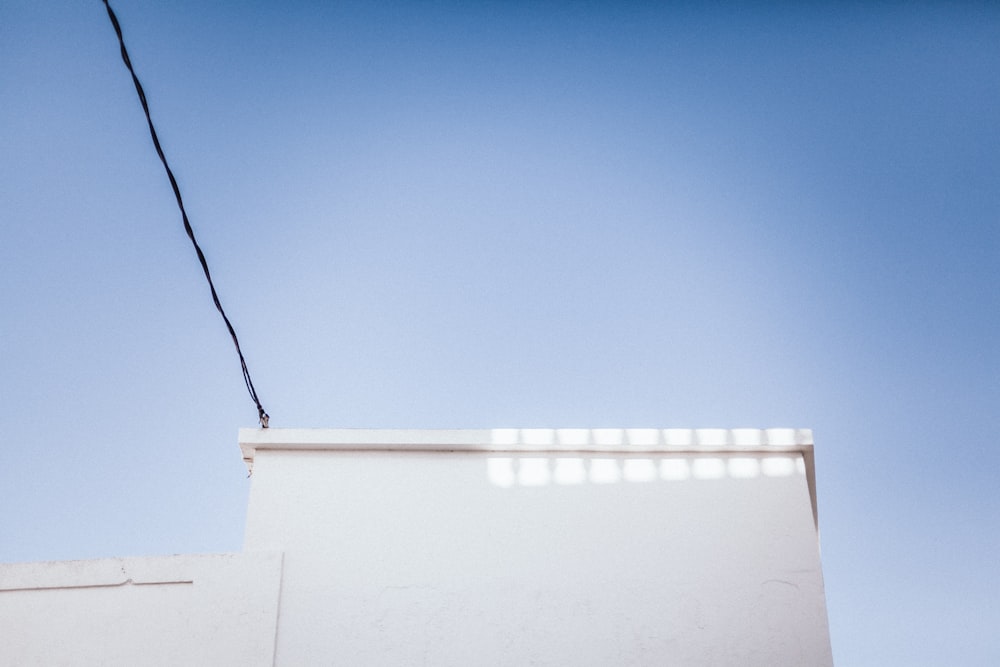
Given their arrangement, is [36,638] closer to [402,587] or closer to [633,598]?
[402,587]

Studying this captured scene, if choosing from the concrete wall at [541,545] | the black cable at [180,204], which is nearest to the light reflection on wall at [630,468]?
the concrete wall at [541,545]

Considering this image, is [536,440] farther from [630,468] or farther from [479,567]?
[479,567]

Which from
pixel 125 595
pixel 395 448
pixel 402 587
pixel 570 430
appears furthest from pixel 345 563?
pixel 570 430

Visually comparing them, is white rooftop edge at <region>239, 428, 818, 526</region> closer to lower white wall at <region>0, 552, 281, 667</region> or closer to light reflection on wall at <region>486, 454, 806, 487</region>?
light reflection on wall at <region>486, 454, 806, 487</region>

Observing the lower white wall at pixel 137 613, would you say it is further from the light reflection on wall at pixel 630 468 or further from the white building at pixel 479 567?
the light reflection on wall at pixel 630 468

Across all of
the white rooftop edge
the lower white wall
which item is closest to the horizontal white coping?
the white rooftop edge

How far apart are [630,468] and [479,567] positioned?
4.17 ft

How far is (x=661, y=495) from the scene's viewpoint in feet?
20.1

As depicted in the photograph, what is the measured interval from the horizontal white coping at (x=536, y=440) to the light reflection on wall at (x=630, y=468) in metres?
0.07

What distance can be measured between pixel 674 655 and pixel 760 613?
2.13 feet

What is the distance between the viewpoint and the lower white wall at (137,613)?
5340 millimetres

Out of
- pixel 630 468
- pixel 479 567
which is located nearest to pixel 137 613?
pixel 479 567

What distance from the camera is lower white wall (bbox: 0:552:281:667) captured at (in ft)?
17.5

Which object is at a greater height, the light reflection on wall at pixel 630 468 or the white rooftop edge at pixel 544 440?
the white rooftop edge at pixel 544 440
